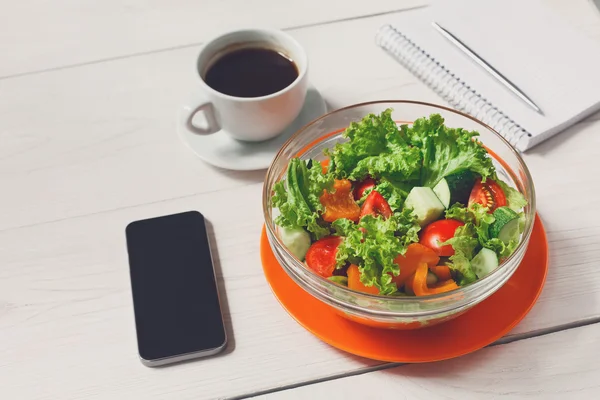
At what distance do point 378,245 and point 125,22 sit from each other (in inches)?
33.3

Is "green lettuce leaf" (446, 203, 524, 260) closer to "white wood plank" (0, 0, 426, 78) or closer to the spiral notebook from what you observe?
the spiral notebook

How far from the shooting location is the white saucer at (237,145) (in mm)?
1109

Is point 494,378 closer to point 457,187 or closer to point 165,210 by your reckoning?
point 457,187

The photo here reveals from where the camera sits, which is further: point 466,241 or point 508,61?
point 508,61

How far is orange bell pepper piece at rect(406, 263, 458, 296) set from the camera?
82 centimetres

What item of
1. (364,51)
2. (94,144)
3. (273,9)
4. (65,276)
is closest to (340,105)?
(364,51)

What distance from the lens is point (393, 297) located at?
78 cm

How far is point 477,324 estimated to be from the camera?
0.90 m

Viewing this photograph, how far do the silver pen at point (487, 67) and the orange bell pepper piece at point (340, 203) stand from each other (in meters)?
0.40

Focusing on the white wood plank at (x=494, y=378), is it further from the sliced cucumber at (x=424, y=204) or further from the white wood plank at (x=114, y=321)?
the sliced cucumber at (x=424, y=204)

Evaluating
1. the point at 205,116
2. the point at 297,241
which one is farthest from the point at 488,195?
the point at 205,116

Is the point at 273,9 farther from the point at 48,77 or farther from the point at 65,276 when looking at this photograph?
the point at 65,276

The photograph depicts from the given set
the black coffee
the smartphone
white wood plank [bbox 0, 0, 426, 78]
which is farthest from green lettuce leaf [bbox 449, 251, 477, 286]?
white wood plank [bbox 0, 0, 426, 78]

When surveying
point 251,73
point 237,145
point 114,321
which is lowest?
point 114,321
